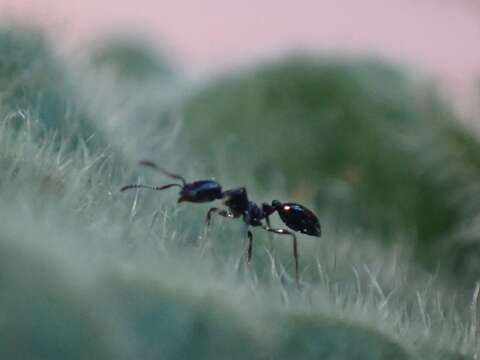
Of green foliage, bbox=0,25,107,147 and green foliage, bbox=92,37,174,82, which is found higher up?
green foliage, bbox=92,37,174,82

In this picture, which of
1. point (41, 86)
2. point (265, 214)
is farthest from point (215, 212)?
point (41, 86)

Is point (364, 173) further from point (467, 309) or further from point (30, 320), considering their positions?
point (30, 320)

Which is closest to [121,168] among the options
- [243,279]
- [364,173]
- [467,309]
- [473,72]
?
[243,279]

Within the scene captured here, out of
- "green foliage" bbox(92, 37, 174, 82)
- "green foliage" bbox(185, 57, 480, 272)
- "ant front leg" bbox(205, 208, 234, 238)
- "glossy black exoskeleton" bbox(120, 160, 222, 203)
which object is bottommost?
"ant front leg" bbox(205, 208, 234, 238)

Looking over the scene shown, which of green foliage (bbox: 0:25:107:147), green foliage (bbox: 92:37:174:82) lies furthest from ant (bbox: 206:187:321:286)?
green foliage (bbox: 92:37:174:82)

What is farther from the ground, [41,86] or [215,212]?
[41,86]

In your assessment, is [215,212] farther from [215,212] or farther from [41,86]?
[41,86]

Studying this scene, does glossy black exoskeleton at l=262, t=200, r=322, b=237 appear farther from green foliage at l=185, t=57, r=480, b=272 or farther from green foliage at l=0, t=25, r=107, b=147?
green foliage at l=185, t=57, r=480, b=272

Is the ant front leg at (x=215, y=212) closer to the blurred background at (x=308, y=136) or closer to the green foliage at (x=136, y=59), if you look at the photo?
the blurred background at (x=308, y=136)
